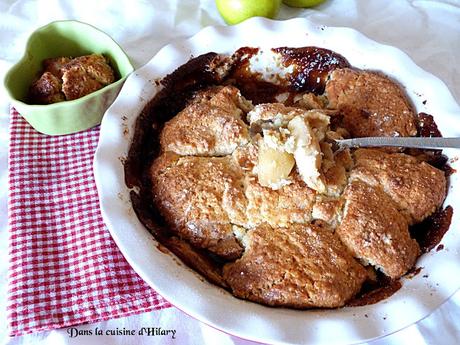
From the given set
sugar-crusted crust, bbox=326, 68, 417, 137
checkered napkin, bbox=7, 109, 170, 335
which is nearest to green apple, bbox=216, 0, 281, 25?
sugar-crusted crust, bbox=326, 68, 417, 137

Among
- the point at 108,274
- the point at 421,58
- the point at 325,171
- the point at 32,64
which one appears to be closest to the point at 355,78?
the point at 325,171

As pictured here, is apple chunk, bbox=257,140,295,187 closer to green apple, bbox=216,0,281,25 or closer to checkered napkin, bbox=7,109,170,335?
checkered napkin, bbox=7,109,170,335

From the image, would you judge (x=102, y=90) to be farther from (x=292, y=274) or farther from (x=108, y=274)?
(x=292, y=274)

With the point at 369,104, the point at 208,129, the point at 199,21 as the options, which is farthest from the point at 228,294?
the point at 199,21

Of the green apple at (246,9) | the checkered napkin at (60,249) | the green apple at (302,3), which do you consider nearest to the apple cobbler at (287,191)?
the checkered napkin at (60,249)

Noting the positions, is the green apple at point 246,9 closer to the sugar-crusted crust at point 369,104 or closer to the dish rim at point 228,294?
the dish rim at point 228,294
